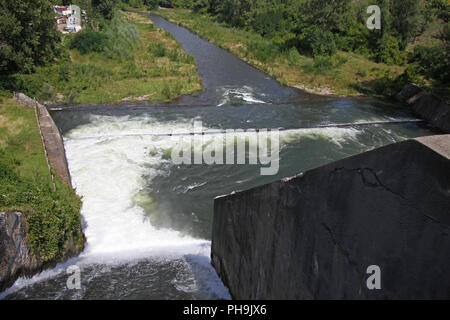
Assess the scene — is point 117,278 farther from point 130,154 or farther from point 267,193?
point 130,154

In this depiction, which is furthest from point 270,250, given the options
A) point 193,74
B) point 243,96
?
point 193,74

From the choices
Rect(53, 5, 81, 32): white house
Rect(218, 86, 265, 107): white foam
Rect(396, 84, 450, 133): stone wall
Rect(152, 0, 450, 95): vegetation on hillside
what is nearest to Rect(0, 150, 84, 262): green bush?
Rect(218, 86, 265, 107): white foam

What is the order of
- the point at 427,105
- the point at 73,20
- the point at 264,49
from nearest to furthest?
the point at 427,105, the point at 264,49, the point at 73,20

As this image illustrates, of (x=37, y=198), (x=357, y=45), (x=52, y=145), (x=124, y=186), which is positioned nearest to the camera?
(x=37, y=198)

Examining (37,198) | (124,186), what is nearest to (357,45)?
(124,186)

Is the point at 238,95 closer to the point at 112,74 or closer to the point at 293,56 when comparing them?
the point at 112,74

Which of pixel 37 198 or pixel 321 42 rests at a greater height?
pixel 321 42
